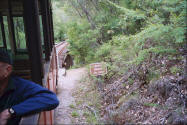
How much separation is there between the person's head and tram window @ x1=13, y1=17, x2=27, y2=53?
19.9 feet

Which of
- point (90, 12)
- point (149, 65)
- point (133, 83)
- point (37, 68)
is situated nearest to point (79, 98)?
point (133, 83)

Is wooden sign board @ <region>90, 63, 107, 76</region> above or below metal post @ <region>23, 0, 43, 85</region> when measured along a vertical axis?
below

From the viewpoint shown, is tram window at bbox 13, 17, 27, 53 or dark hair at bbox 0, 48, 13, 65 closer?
dark hair at bbox 0, 48, 13, 65

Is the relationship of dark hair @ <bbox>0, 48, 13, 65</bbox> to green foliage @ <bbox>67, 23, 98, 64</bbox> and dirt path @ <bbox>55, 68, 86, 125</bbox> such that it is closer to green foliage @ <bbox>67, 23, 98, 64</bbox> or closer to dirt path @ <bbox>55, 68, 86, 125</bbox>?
dirt path @ <bbox>55, 68, 86, 125</bbox>

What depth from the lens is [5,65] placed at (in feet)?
6.86

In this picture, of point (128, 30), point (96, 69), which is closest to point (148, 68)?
point (96, 69)

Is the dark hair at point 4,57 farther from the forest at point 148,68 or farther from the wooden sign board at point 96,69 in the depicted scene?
the wooden sign board at point 96,69

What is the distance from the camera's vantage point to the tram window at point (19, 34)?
786 centimetres

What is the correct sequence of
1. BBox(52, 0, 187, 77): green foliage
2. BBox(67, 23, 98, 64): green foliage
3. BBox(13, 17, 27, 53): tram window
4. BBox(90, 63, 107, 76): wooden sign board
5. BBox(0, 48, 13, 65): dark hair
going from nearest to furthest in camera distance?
BBox(0, 48, 13, 65): dark hair → BBox(52, 0, 187, 77): green foliage → BBox(90, 63, 107, 76): wooden sign board → BBox(13, 17, 27, 53): tram window → BBox(67, 23, 98, 64): green foliage

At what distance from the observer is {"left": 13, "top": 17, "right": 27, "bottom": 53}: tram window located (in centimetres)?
786

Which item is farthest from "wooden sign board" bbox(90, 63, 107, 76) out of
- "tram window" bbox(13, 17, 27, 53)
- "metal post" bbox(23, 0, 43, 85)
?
"metal post" bbox(23, 0, 43, 85)

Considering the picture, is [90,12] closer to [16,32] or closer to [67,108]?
[16,32]

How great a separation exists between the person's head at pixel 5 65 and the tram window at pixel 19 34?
6.07 metres

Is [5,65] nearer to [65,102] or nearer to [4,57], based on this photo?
[4,57]
